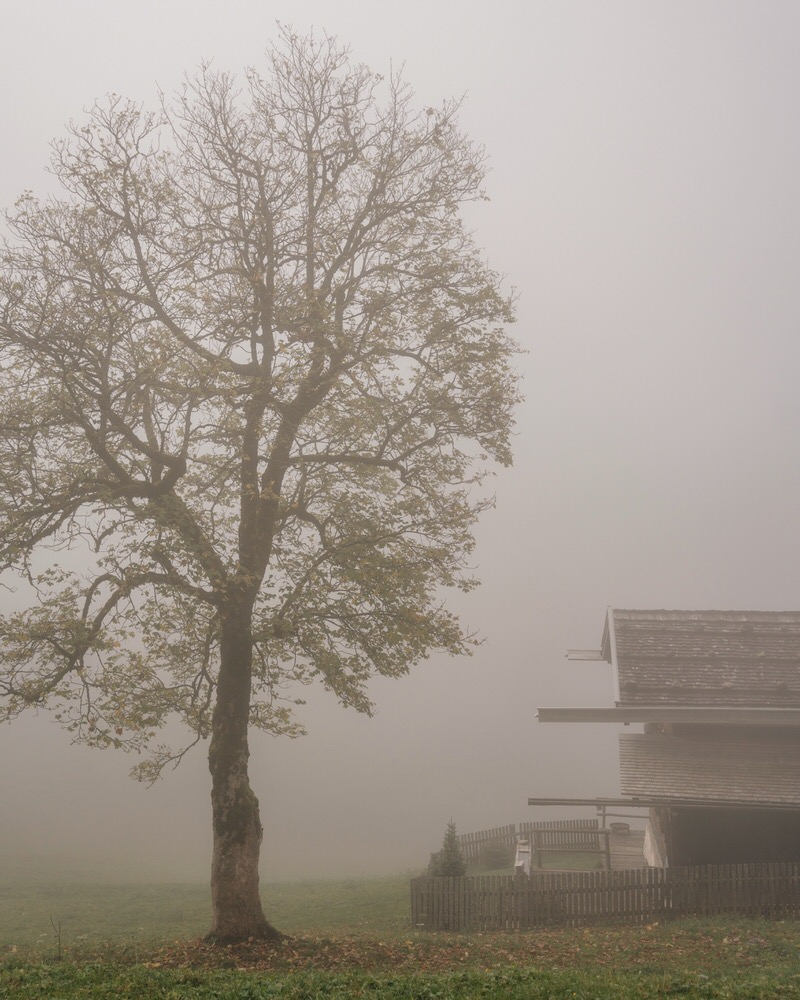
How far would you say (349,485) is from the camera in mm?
21594

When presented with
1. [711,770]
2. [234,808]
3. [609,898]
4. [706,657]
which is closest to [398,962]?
[234,808]

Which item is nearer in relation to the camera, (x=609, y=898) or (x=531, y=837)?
(x=609, y=898)

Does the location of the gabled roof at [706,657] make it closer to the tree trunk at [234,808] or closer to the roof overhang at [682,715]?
the roof overhang at [682,715]

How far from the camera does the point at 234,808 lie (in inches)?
693

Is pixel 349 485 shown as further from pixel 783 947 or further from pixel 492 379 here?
pixel 783 947

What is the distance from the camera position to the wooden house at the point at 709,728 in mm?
25391

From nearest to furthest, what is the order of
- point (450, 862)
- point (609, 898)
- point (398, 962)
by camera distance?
point (398, 962), point (609, 898), point (450, 862)

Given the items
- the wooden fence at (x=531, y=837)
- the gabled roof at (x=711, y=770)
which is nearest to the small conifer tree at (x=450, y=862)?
the gabled roof at (x=711, y=770)

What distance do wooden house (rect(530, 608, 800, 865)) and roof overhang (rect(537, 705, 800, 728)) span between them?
0.11ft

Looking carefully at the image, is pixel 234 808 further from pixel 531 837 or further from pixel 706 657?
pixel 531 837

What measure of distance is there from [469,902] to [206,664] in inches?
394

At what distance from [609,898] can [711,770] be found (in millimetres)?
5413

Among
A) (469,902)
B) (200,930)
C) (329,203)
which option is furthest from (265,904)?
(329,203)

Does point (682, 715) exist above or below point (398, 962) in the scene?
above
